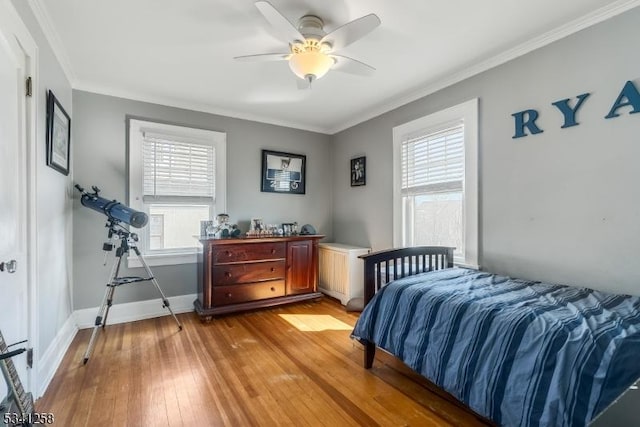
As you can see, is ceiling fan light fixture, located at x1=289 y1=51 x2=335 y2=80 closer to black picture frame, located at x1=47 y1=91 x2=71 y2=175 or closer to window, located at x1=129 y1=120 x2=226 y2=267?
black picture frame, located at x1=47 y1=91 x2=71 y2=175

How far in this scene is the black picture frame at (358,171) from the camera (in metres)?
3.89

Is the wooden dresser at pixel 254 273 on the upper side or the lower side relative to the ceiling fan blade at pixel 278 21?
lower

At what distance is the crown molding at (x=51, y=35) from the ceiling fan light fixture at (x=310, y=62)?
1.59 meters

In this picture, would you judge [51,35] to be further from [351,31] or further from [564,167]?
[564,167]

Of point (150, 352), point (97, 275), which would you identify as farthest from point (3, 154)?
point (97, 275)

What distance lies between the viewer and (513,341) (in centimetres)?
138

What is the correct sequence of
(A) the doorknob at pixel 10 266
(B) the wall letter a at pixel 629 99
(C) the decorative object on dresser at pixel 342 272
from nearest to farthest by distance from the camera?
(A) the doorknob at pixel 10 266
(B) the wall letter a at pixel 629 99
(C) the decorative object on dresser at pixel 342 272

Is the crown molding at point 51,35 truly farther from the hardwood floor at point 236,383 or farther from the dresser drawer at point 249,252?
the hardwood floor at point 236,383

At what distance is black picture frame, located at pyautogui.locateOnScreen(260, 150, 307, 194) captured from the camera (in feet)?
13.0

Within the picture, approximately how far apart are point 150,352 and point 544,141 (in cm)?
353

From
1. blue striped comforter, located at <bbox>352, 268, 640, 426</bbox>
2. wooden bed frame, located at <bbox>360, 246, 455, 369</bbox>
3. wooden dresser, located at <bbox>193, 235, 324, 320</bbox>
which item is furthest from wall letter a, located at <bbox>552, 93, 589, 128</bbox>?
wooden dresser, located at <bbox>193, 235, 324, 320</bbox>

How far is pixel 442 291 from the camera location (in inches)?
72.8

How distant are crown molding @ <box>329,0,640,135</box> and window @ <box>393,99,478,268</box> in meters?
0.26

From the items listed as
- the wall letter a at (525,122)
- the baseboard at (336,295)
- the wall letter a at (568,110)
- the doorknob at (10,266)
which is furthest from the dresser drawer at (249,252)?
the wall letter a at (568,110)
